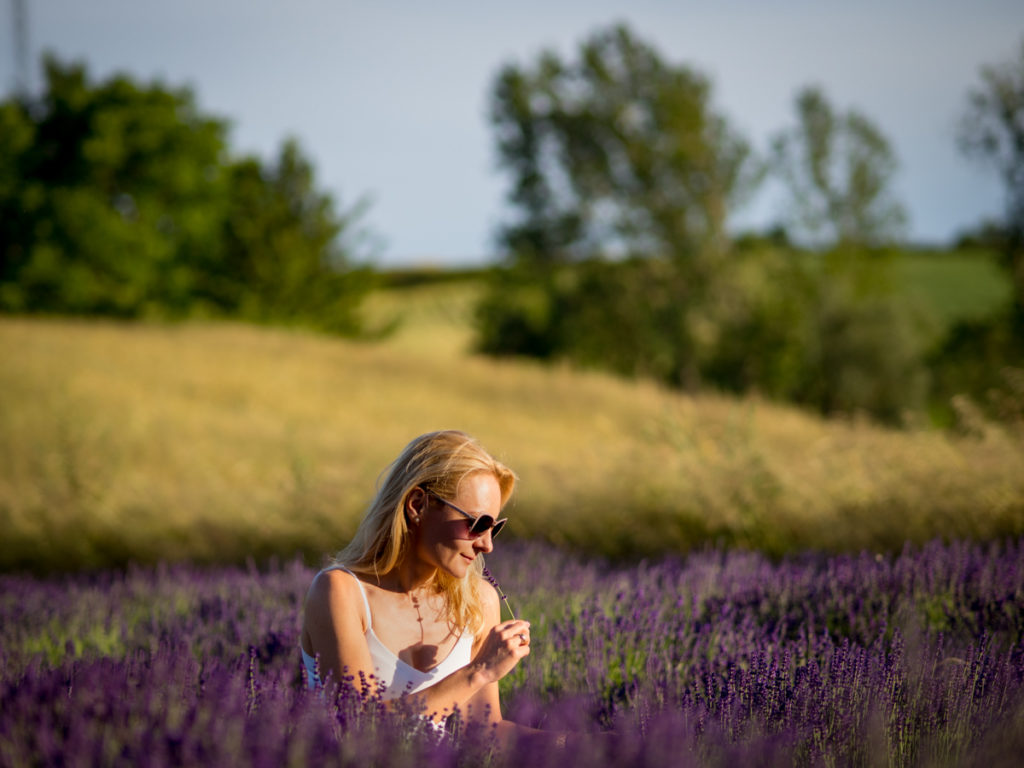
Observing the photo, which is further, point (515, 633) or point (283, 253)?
point (283, 253)

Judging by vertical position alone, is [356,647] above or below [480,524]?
below

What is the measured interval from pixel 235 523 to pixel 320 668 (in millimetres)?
5831

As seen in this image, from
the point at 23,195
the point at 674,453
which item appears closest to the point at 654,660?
the point at 674,453

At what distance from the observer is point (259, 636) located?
3.71 meters

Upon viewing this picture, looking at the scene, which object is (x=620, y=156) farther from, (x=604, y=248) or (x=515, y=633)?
(x=515, y=633)

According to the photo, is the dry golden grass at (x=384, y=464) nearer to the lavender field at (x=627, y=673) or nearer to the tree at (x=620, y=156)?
the lavender field at (x=627, y=673)

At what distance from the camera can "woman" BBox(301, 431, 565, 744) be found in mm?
2232

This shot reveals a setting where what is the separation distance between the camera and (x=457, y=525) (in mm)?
2410

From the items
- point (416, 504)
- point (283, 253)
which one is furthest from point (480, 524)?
point (283, 253)

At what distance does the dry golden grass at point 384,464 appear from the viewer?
5.85 meters

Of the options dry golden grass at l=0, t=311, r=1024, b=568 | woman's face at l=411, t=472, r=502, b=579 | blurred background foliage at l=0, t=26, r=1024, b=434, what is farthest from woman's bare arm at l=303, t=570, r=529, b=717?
blurred background foliage at l=0, t=26, r=1024, b=434

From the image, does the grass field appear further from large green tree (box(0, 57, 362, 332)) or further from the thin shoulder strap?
the thin shoulder strap

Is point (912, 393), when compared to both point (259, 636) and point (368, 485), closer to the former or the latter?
point (368, 485)

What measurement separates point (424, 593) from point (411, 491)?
13.7 inches
